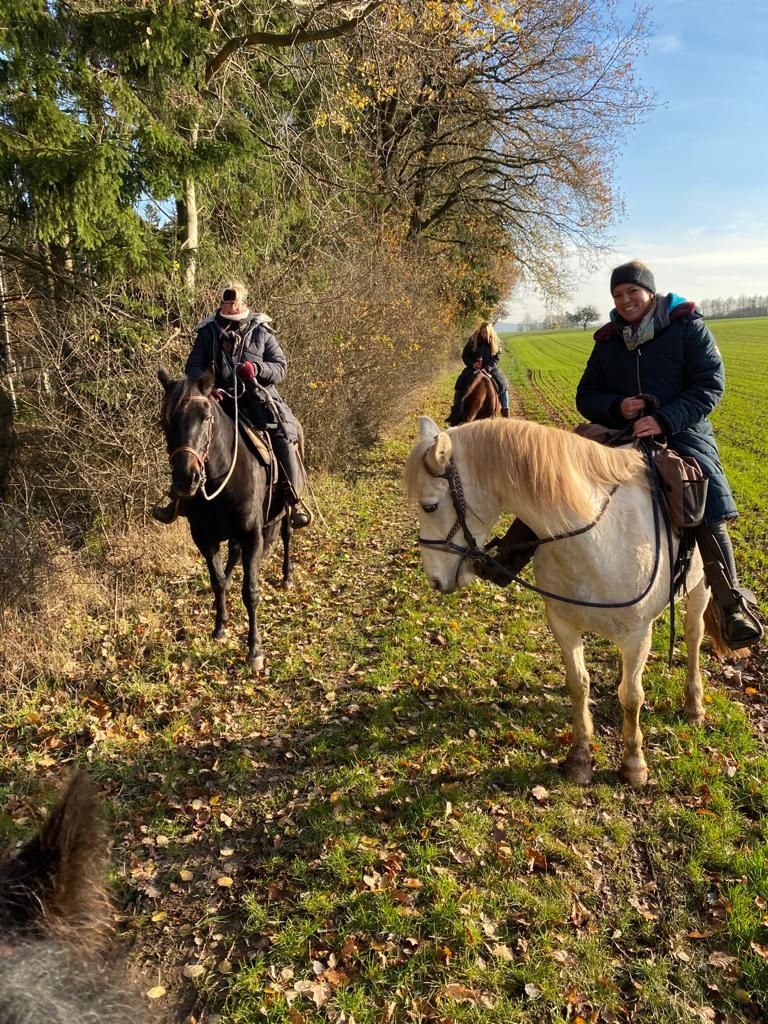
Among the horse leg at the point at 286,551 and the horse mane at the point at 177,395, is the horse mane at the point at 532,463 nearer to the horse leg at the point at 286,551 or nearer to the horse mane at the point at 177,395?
the horse mane at the point at 177,395

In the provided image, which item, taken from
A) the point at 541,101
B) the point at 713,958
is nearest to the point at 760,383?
the point at 541,101

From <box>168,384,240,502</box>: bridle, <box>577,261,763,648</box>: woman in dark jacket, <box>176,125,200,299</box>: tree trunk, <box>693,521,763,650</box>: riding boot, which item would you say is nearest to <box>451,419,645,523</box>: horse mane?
<box>577,261,763,648</box>: woman in dark jacket

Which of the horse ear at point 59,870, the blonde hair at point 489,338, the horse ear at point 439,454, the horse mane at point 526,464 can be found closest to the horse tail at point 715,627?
the horse mane at point 526,464

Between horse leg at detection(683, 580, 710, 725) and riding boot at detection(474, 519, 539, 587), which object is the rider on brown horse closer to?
horse leg at detection(683, 580, 710, 725)

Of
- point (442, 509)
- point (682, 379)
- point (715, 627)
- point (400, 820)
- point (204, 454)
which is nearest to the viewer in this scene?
point (442, 509)

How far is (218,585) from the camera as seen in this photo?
5.44 m

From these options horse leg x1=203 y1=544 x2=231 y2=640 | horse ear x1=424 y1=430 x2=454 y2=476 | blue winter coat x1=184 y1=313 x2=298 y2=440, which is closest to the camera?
horse ear x1=424 y1=430 x2=454 y2=476

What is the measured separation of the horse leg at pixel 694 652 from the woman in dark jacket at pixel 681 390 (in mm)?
424

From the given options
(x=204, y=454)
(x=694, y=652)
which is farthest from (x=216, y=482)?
(x=694, y=652)

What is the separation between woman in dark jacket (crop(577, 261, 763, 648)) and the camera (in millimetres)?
3477

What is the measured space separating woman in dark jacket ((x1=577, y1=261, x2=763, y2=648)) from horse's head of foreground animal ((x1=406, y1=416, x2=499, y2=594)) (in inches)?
50.3

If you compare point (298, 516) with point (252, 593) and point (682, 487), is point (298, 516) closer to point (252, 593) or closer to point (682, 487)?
point (252, 593)

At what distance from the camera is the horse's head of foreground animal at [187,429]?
14.2 ft

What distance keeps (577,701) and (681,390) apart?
2.12 m
